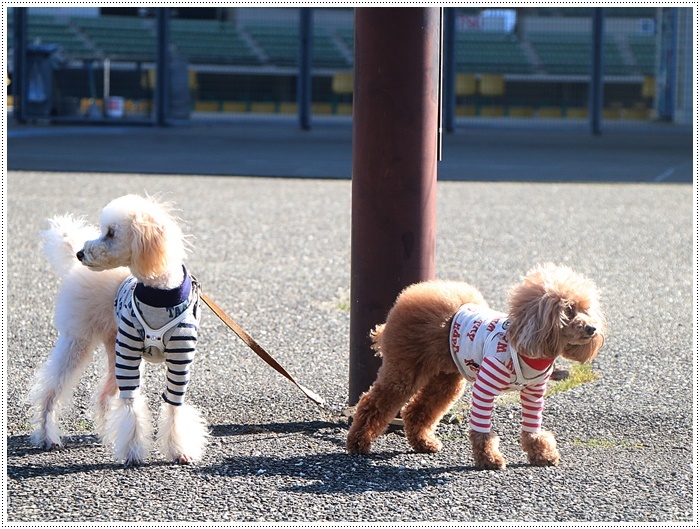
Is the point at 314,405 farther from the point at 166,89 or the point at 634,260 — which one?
the point at 166,89

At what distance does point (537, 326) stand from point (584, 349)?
237 millimetres

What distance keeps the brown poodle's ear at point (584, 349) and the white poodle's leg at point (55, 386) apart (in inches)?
82.1

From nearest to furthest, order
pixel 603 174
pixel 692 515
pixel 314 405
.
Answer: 1. pixel 692 515
2. pixel 314 405
3. pixel 603 174

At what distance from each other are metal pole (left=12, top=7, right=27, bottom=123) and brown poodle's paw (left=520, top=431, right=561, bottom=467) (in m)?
27.1

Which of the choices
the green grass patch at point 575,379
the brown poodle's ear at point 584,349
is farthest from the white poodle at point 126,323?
the green grass patch at point 575,379

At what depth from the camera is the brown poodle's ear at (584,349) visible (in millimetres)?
3812

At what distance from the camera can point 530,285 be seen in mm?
3875

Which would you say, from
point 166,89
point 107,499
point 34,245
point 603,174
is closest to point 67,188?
point 34,245

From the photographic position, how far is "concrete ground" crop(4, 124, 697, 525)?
3.66 meters

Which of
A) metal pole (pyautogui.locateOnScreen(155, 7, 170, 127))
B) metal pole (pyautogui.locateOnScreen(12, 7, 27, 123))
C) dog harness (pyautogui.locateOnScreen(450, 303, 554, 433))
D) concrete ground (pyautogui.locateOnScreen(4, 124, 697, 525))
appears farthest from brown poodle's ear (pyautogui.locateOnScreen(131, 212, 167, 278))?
metal pole (pyautogui.locateOnScreen(12, 7, 27, 123))

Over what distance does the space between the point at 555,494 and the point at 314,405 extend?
5.15ft

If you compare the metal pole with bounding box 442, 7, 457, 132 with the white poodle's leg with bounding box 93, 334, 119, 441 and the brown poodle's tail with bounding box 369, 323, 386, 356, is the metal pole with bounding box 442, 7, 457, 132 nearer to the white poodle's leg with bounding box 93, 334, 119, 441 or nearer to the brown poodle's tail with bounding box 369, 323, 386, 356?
the brown poodle's tail with bounding box 369, 323, 386, 356

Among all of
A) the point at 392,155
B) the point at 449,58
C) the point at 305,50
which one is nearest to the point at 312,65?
the point at 305,50

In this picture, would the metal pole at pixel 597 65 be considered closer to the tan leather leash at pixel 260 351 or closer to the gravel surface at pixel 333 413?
the gravel surface at pixel 333 413
